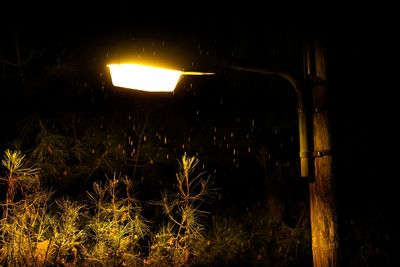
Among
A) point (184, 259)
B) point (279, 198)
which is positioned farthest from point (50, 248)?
point (279, 198)

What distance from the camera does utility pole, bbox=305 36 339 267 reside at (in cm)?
377

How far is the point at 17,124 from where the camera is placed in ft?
28.5

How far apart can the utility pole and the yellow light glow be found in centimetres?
124

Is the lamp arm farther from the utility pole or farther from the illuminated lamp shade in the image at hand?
the illuminated lamp shade

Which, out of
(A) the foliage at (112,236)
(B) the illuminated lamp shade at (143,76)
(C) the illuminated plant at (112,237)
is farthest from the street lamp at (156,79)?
Answer: (C) the illuminated plant at (112,237)

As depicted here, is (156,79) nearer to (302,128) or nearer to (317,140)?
(302,128)

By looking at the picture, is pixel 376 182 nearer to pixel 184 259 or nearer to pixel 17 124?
pixel 184 259

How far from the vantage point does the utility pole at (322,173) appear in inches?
148

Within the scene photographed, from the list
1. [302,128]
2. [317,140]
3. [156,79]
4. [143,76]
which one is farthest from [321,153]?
[143,76]

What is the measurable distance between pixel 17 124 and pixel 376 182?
868 cm

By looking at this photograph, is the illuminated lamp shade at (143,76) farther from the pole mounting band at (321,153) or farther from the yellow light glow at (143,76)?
the pole mounting band at (321,153)

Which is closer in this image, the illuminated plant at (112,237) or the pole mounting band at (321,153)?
the pole mounting band at (321,153)

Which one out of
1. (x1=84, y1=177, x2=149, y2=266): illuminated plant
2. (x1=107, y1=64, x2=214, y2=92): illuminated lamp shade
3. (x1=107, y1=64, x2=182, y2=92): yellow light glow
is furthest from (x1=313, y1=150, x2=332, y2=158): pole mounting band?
(x1=84, y1=177, x2=149, y2=266): illuminated plant

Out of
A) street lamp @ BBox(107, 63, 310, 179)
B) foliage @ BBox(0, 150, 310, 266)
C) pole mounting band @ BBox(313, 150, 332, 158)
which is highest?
street lamp @ BBox(107, 63, 310, 179)
